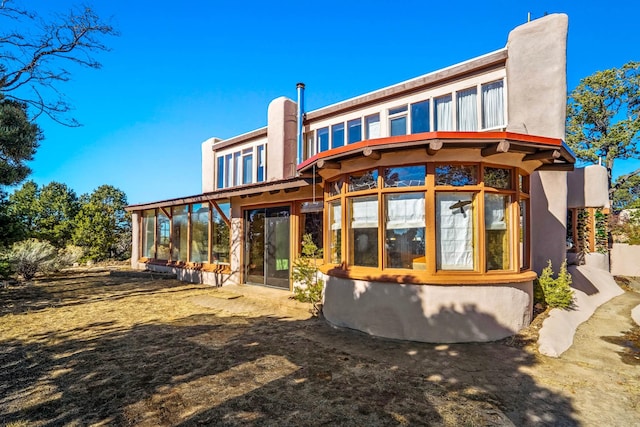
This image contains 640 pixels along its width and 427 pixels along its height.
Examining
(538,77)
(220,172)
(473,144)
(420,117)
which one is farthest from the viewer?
(220,172)

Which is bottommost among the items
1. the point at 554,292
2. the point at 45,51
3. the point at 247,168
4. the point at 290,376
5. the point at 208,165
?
the point at 290,376

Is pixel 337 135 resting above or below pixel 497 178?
above

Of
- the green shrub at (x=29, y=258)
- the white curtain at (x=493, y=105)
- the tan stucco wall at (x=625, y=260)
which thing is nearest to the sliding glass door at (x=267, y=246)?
the white curtain at (x=493, y=105)

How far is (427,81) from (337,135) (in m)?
3.61

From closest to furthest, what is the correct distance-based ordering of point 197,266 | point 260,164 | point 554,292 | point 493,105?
point 554,292 < point 493,105 < point 197,266 < point 260,164

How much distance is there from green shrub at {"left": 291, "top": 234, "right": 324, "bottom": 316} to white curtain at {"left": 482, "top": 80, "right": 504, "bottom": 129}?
18.2 feet

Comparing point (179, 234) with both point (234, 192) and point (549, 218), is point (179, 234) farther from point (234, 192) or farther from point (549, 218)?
point (549, 218)

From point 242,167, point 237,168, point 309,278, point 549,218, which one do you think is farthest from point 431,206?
point 237,168

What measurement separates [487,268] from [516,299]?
763mm

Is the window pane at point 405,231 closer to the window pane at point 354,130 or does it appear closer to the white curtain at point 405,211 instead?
the white curtain at point 405,211

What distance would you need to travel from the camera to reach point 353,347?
5.27 m

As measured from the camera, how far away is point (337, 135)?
38.9ft

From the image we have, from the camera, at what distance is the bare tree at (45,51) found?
30.1ft

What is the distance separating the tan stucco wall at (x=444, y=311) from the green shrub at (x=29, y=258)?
13.8 metres
